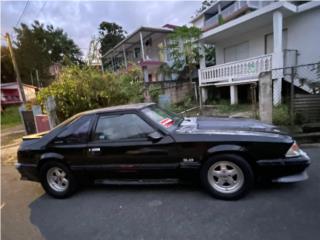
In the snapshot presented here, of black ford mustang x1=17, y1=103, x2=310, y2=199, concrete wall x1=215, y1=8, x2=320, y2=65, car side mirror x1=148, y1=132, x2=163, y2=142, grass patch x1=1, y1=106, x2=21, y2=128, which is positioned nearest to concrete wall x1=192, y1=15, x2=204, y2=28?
concrete wall x1=215, y1=8, x2=320, y2=65

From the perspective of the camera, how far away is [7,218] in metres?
3.27

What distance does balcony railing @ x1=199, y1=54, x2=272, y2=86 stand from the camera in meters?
9.30

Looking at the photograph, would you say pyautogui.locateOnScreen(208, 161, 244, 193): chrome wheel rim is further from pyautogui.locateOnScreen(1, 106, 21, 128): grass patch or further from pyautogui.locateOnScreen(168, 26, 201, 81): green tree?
pyautogui.locateOnScreen(1, 106, 21, 128): grass patch

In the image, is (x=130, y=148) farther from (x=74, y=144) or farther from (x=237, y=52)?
(x=237, y=52)

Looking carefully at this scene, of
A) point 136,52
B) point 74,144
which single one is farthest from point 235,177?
point 136,52

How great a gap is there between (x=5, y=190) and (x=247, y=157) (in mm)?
4487

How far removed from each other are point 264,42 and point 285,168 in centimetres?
957

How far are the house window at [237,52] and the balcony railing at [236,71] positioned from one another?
1807 millimetres

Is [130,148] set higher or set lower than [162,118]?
lower

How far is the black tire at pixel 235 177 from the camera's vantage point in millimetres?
2936

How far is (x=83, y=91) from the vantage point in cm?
749

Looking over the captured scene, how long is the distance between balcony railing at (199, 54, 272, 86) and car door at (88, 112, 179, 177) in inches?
304

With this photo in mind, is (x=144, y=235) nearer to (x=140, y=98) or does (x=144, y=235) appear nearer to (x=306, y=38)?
(x=140, y=98)

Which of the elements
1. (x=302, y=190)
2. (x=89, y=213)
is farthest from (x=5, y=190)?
(x=302, y=190)
